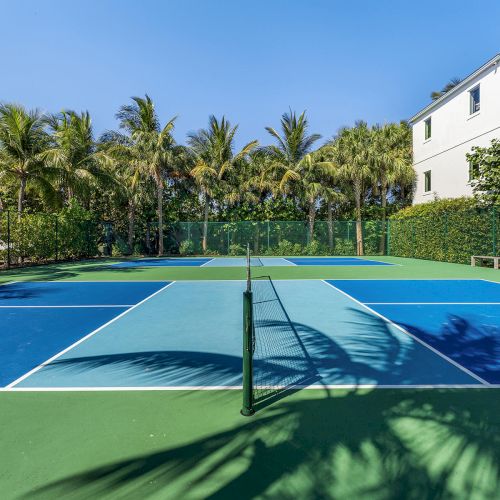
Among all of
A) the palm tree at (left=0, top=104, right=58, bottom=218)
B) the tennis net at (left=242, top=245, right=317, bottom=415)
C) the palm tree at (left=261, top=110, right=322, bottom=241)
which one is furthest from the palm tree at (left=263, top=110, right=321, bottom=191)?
the tennis net at (left=242, top=245, right=317, bottom=415)

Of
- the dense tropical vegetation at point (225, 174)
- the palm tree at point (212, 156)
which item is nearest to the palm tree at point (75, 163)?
the dense tropical vegetation at point (225, 174)

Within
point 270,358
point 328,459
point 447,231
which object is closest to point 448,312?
point 270,358

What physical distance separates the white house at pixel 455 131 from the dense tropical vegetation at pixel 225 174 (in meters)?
1.94

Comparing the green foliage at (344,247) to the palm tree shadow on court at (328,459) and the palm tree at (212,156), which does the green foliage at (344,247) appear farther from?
the palm tree shadow on court at (328,459)

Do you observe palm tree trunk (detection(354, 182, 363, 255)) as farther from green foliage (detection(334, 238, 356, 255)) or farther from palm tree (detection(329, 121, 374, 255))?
green foliage (detection(334, 238, 356, 255))

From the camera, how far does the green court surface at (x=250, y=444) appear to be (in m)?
2.40

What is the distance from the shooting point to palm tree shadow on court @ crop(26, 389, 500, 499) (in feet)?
7.79

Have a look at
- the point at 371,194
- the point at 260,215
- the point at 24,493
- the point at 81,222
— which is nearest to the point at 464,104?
the point at 371,194

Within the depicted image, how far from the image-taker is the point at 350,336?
5.74 m

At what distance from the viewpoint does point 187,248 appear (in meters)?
28.3

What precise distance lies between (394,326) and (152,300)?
5.43m

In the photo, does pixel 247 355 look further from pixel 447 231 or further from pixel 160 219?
pixel 160 219

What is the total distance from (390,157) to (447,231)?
32.9 feet

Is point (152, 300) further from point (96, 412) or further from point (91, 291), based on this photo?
point (96, 412)
